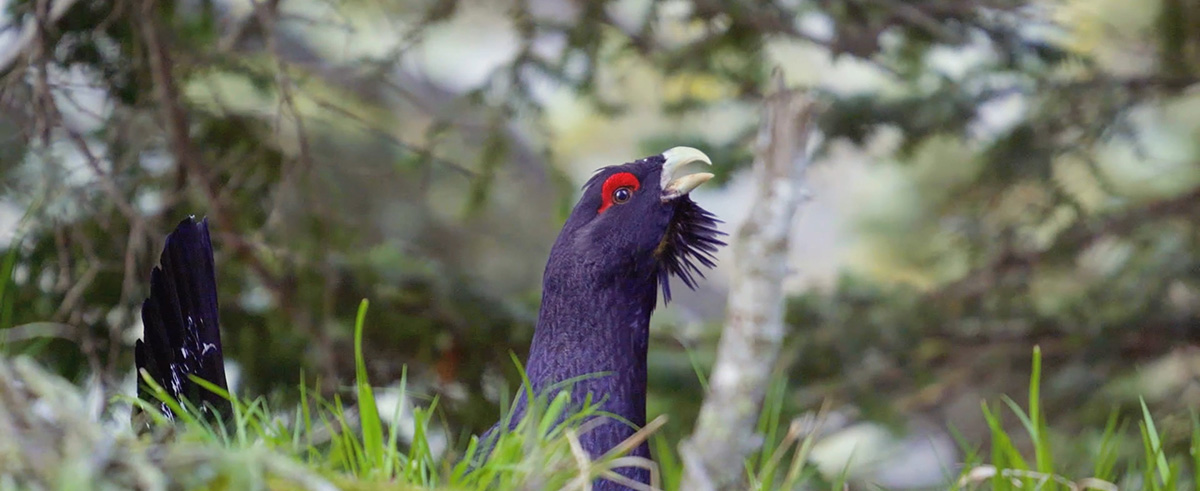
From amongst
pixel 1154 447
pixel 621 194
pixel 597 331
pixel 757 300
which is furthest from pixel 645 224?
pixel 1154 447

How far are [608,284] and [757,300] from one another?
581 mm

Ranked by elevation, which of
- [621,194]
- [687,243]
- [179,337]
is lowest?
[179,337]

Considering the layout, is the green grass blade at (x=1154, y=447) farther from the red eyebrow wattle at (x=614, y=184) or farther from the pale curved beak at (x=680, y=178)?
the red eyebrow wattle at (x=614, y=184)

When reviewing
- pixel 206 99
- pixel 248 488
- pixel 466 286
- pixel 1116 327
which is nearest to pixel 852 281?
pixel 1116 327

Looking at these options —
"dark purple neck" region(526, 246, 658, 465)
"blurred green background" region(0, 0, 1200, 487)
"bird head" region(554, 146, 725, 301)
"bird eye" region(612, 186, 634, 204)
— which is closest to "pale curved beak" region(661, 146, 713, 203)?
"bird head" region(554, 146, 725, 301)

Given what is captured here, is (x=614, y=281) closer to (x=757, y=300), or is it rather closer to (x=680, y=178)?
(x=680, y=178)

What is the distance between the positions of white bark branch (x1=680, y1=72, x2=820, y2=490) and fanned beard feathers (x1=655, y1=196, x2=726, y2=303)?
15.3 inches

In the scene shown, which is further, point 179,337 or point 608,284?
point 608,284

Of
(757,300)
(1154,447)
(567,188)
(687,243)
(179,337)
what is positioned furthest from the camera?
(567,188)

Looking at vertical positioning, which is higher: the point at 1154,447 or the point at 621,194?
the point at 621,194

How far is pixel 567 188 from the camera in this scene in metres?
4.37

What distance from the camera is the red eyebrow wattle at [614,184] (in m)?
3.22

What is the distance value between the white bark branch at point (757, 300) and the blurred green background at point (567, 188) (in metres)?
0.65

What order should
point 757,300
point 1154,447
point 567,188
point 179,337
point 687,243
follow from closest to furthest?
point 1154,447 → point 757,300 → point 179,337 → point 687,243 → point 567,188
